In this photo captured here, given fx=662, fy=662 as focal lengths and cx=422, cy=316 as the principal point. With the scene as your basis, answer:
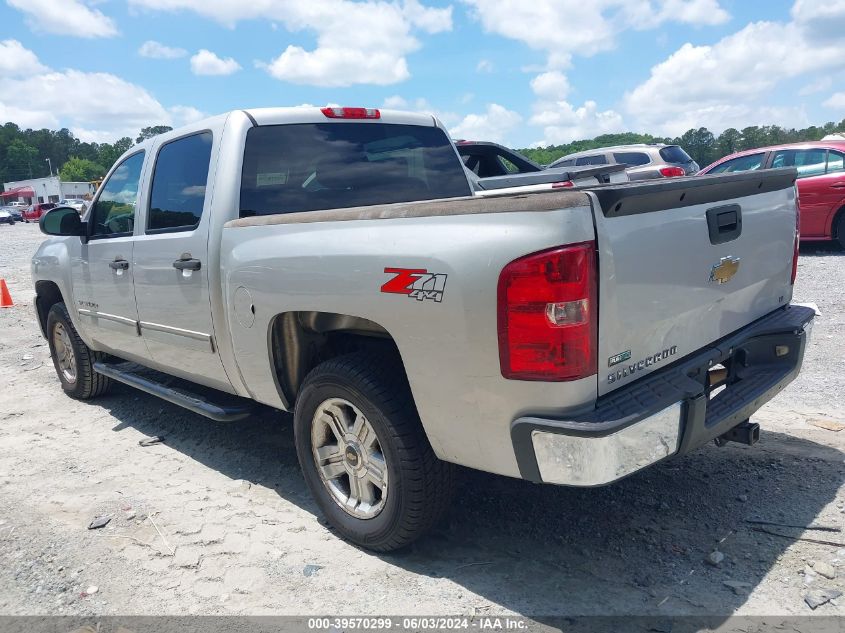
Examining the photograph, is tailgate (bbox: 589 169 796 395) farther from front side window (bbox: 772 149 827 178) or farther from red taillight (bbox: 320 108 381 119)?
front side window (bbox: 772 149 827 178)

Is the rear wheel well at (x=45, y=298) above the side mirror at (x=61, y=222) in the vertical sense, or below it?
below

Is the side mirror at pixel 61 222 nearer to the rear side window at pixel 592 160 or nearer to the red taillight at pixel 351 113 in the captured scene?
the red taillight at pixel 351 113

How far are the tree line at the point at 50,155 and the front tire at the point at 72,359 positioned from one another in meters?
124

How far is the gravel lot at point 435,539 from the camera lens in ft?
8.69

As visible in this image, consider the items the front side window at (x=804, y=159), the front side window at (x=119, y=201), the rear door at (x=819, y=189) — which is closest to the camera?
the front side window at (x=119, y=201)

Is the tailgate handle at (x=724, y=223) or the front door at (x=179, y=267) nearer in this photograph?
the tailgate handle at (x=724, y=223)

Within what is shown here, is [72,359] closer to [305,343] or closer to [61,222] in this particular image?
[61,222]

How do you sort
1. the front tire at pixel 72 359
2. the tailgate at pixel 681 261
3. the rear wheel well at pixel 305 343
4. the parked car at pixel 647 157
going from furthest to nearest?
the parked car at pixel 647 157, the front tire at pixel 72 359, the rear wheel well at pixel 305 343, the tailgate at pixel 681 261

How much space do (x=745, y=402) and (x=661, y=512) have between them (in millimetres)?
739

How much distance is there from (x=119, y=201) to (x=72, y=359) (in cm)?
173

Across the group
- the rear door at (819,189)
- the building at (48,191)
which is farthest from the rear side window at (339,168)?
the building at (48,191)

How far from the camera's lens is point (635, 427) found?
221 centimetres

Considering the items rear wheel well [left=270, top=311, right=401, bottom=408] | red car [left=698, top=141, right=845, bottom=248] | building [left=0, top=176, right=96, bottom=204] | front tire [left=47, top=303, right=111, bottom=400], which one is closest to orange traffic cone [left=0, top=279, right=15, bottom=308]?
front tire [left=47, top=303, right=111, bottom=400]

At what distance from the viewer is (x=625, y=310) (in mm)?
2291
